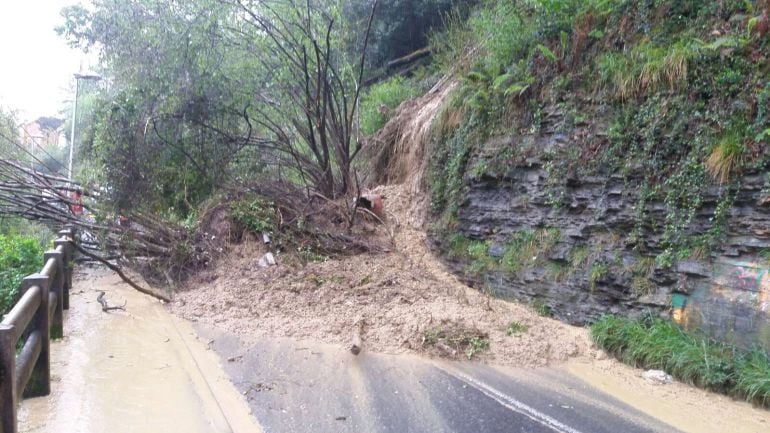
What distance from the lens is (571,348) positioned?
6.70m

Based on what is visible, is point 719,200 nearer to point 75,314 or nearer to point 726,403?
point 726,403

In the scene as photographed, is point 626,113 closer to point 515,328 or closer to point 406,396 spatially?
point 515,328

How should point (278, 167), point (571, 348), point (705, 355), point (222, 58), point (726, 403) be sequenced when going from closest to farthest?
point (726, 403) → point (705, 355) → point (571, 348) → point (222, 58) → point (278, 167)

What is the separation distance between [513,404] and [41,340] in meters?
4.12

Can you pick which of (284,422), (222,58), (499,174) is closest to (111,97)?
(222,58)

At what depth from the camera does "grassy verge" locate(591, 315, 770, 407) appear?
209 inches

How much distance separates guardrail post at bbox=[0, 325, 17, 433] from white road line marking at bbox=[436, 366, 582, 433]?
12.7ft

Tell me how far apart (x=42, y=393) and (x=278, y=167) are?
870 centimetres

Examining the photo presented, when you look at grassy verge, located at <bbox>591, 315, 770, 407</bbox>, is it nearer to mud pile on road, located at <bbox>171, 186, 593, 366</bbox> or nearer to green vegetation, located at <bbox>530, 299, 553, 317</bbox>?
mud pile on road, located at <bbox>171, 186, 593, 366</bbox>

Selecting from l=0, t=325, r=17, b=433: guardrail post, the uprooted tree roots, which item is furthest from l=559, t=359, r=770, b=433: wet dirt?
the uprooted tree roots

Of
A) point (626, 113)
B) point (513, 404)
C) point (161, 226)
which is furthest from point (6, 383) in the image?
point (161, 226)

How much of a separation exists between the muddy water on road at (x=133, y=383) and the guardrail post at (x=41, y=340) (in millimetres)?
98

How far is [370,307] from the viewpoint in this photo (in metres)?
7.88

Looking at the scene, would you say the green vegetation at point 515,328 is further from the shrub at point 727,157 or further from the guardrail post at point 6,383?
the guardrail post at point 6,383
